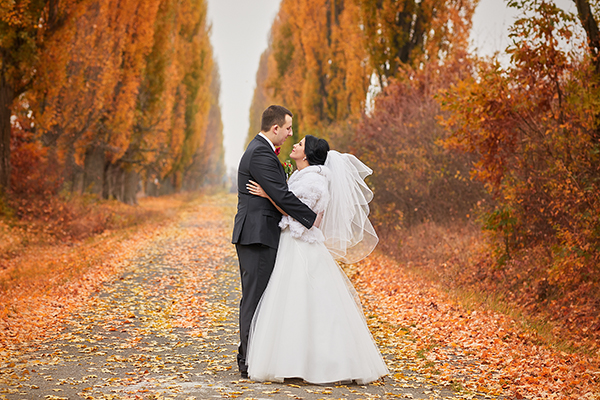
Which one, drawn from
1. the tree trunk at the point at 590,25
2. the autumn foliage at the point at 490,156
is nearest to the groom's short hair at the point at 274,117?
the autumn foliage at the point at 490,156

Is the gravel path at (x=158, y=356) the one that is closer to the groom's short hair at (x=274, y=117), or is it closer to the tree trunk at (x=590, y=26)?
the groom's short hair at (x=274, y=117)

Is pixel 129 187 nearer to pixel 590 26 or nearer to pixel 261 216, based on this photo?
pixel 590 26

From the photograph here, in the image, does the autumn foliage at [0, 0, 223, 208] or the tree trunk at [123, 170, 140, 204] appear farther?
the tree trunk at [123, 170, 140, 204]

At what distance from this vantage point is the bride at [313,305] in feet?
16.4

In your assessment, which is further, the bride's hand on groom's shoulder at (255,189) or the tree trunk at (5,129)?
the tree trunk at (5,129)

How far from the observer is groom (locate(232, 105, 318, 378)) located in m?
5.18

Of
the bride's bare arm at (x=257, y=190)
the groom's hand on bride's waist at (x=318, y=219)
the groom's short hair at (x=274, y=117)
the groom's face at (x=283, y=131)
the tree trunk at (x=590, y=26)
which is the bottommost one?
the groom's hand on bride's waist at (x=318, y=219)

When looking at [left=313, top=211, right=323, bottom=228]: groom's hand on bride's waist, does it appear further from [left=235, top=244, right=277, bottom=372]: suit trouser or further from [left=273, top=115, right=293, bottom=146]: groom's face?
[left=273, top=115, right=293, bottom=146]: groom's face

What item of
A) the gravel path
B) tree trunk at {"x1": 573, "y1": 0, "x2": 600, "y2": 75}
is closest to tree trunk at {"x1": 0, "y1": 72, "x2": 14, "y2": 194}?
the gravel path

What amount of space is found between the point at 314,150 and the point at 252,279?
1312 millimetres

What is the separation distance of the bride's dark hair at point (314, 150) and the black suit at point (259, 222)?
340 millimetres

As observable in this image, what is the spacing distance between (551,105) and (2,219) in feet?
40.6

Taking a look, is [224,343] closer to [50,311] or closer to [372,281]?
[50,311]

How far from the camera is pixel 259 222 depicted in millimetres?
5227
